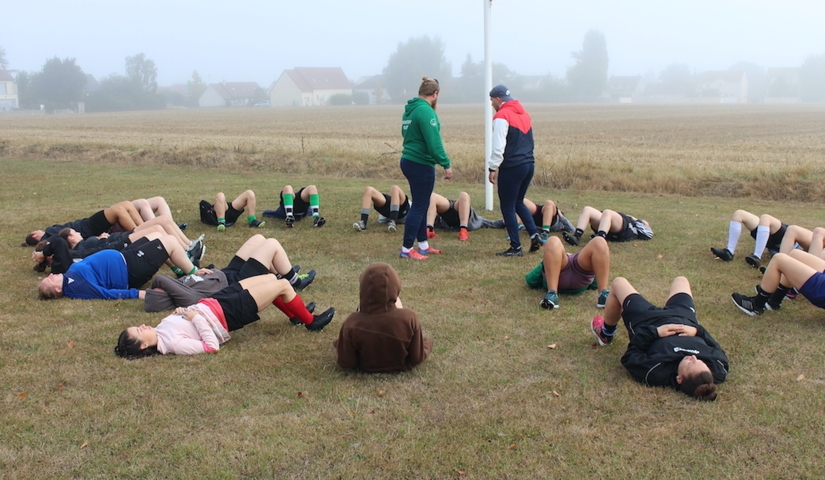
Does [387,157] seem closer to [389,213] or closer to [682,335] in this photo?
[389,213]

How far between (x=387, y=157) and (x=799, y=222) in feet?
36.9

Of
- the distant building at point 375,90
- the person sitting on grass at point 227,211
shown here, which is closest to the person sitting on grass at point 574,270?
the person sitting on grass at point 227,211

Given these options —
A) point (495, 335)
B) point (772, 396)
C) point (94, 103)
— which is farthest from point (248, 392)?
point (94, 103)

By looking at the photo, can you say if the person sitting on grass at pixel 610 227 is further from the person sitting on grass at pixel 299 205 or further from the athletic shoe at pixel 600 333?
the person sitting on grass at pixel 299 205

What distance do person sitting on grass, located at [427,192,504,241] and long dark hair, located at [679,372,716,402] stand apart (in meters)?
5.30

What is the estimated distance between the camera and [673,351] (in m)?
4.39

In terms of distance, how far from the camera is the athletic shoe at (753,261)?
768cm

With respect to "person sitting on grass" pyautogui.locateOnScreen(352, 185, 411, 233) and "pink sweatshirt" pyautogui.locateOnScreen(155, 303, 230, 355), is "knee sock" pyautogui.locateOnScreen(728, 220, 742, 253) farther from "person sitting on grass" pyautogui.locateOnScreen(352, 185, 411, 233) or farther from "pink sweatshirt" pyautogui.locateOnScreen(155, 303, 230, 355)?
"pink sweatshirt" pyautogui.locateOnScreen(155, 303, 230, 355)

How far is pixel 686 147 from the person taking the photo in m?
25.7

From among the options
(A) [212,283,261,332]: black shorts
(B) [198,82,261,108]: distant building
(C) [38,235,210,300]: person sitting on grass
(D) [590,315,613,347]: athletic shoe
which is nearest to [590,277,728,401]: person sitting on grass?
(D) [590,315,613,347]: athletic shoe

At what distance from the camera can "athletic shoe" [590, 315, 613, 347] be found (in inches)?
208

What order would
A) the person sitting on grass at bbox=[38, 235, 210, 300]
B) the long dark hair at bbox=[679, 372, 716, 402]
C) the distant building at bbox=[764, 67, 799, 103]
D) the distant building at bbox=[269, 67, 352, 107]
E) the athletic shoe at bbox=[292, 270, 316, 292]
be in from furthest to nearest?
the distant building at bbox=[764, 67, 799, 103]
the distant building at bbox=[269, 67, 352, 107]
the athletic shoe at bbox=[292, 270, 316, 292]
the person sitting on grass at bbox=[38, 235, 210, 300]
the long dark hair at bbox=[679, 372, 716, 402]

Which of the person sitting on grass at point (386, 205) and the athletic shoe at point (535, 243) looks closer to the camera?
the athletic shoe at point (535, 243)

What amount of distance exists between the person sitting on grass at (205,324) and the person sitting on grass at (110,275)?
4.71 feet
